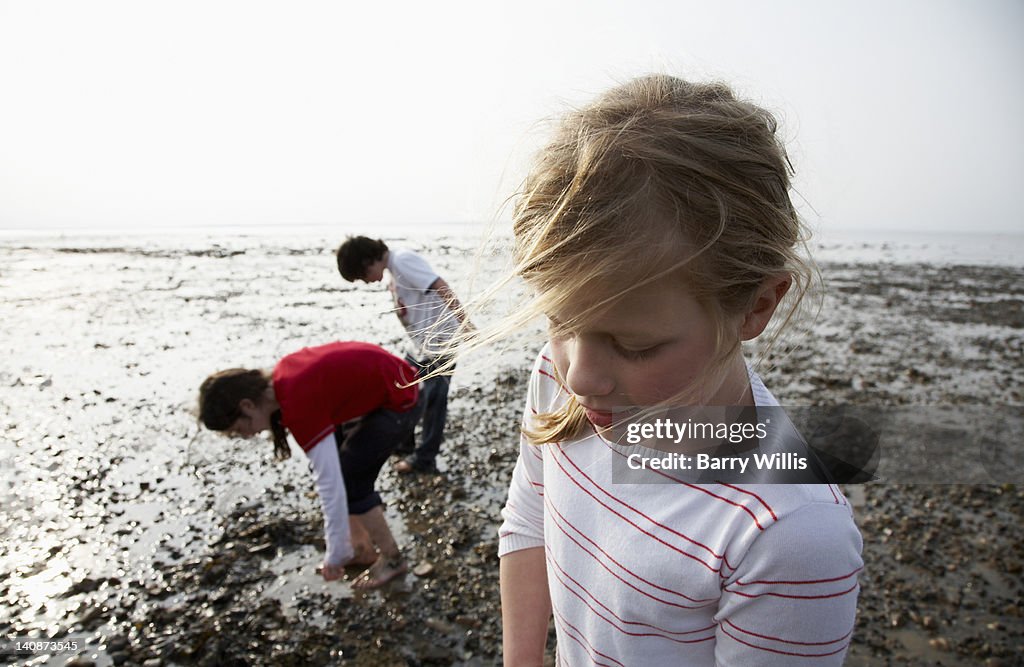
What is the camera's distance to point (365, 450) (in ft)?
13.3

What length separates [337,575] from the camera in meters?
3.65

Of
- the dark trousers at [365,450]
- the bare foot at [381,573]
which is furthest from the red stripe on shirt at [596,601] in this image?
the bare foot at [381,573]

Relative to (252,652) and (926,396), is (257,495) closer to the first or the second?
(252,652)

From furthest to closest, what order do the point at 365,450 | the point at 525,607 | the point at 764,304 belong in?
1. the point at 365,450
2. the point at 525,607
3. the point at 764,304

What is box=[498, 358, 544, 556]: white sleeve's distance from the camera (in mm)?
1556

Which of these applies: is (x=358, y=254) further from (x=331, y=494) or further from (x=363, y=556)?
(x=363, y=556)

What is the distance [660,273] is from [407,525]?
170 inches

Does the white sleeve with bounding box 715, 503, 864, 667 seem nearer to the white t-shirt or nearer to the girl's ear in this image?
the girl's ear

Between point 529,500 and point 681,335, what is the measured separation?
2.36ft

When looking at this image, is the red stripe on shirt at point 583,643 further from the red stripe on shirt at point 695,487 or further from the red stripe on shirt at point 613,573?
the red stripe on shirt at point 695,487

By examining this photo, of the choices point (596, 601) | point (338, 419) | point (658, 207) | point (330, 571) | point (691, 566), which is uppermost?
point (658, 207)

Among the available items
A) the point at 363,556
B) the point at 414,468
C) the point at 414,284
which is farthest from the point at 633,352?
the point at 414,468

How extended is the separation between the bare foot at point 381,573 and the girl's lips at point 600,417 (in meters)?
3.31

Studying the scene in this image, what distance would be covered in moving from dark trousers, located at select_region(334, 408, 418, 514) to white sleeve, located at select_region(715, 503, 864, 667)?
331 cm
